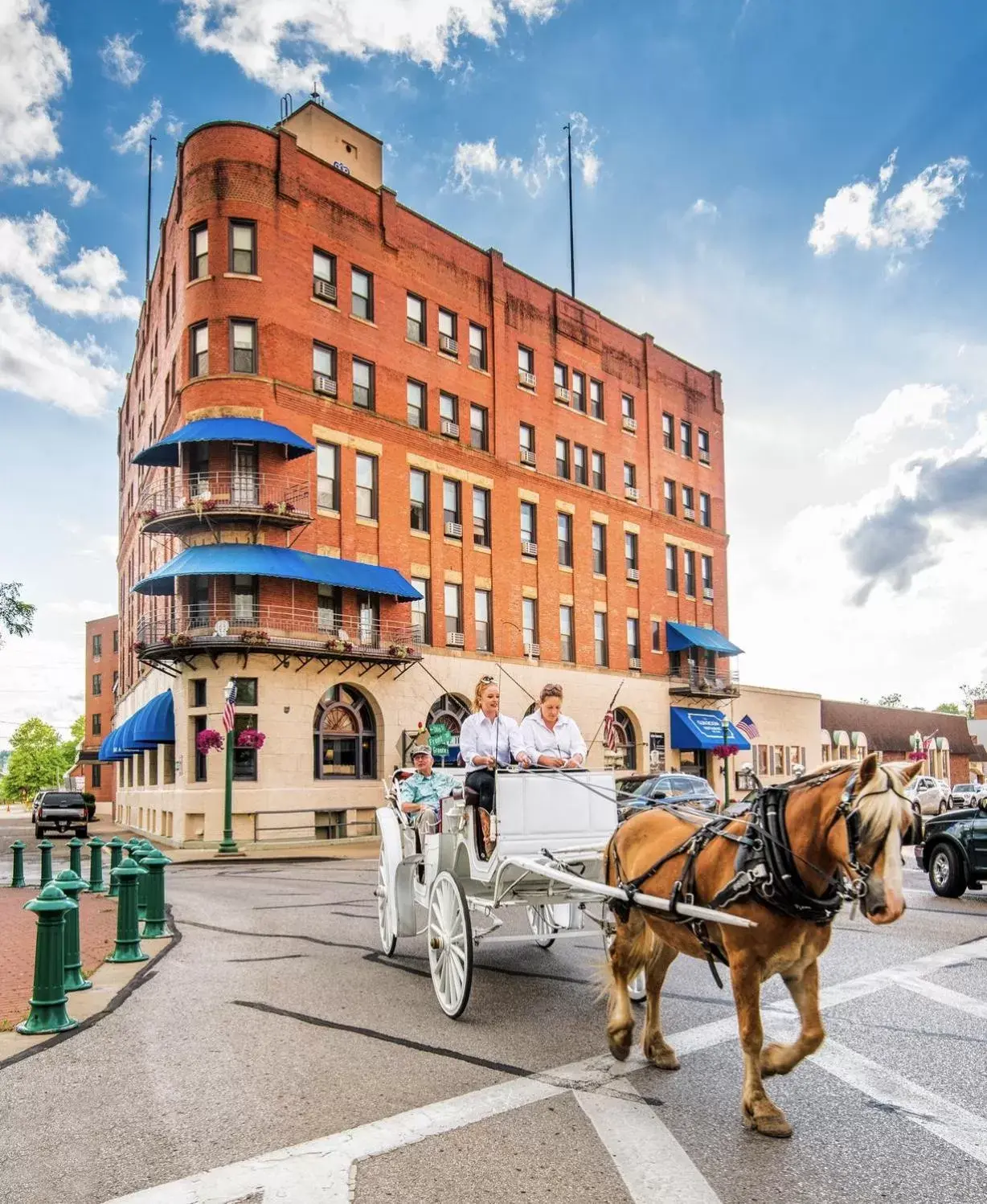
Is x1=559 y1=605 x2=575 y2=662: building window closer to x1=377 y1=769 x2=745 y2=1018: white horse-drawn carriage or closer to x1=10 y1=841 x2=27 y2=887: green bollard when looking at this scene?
x1=10 y1=841 x2=27 y2=887: green bollard

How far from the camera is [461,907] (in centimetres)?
719

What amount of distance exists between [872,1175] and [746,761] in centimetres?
4599

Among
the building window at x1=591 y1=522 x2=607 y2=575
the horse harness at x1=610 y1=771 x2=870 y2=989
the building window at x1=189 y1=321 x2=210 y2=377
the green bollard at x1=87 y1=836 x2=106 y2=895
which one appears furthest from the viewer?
the building window at x1=591 y1=522 x2=607 y2=575

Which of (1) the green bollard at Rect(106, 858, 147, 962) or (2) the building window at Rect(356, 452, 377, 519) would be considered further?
(2) the building window at Rect(356, 452, 377, 519)

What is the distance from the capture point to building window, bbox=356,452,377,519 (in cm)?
3284

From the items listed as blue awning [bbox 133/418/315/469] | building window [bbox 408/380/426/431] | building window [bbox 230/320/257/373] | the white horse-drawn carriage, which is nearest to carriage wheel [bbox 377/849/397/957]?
the white horse-drawn carriage

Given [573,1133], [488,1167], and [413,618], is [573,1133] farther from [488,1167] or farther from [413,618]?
[413,618]

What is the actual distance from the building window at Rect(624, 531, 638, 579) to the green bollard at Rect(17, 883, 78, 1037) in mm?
37326

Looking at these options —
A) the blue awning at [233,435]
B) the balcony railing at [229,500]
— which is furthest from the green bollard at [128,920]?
the blue awning at [233,435]

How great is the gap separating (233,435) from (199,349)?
4.83 meters

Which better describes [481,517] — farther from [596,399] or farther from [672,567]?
[672,567]

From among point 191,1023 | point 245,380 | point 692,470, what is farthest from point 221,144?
point 191,1023

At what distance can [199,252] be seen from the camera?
3181 centimetres

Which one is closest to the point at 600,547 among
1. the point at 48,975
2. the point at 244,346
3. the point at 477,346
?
the point at 477,346
